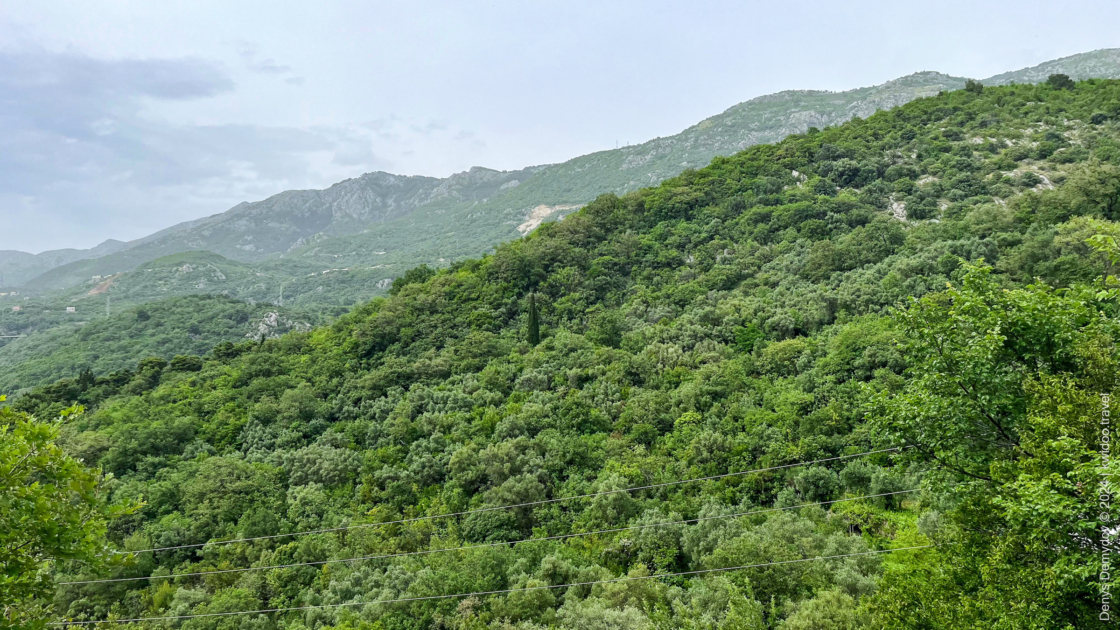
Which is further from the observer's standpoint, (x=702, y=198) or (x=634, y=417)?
(x=702, y=198)

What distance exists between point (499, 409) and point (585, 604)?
18160 mm

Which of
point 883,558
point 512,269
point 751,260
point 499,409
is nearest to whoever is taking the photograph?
point 883,558

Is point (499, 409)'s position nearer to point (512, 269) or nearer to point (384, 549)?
point (384, 549)

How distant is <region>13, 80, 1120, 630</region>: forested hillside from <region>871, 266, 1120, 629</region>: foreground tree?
6 cm

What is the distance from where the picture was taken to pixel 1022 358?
34.8ft

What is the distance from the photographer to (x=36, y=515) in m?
8.10

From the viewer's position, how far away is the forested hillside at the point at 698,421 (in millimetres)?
10141

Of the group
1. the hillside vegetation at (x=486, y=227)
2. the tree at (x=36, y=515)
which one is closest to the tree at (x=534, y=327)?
the tree at (x=36, y=515)

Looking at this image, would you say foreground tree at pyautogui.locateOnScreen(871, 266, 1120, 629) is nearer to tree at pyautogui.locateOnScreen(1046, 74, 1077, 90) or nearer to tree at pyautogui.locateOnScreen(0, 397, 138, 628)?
tree at pyautogui.locateOnScreen(0, 397, 138, 628)


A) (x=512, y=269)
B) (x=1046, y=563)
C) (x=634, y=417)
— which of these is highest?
(x=512, y=269)

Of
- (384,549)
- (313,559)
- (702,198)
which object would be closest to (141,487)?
(313,559)

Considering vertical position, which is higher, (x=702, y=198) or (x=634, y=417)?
(x=702, y=198)

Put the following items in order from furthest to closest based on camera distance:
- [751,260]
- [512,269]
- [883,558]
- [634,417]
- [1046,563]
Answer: [512,269] < [751,260] < [634,417] < [883,558] < [1046,563]

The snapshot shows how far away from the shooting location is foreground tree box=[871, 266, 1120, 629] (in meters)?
6.85
